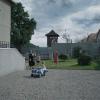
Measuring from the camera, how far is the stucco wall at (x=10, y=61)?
75.3 ft

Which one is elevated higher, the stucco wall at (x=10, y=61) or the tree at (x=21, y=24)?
the tree at (x=21, y=24)

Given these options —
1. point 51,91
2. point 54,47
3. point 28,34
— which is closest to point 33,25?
point 28,34

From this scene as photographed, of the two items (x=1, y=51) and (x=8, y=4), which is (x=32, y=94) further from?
(x=8, y=4)

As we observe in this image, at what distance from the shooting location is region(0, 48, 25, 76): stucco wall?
75.3 ft

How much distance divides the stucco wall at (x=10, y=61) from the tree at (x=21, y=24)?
73.4 ft

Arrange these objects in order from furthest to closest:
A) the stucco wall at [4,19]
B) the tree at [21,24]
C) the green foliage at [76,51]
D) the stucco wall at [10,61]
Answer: the green foliage at [76,51] < the tree at [21,24] < the stucco wall at [4,19] < the stucco wall at [10,61]

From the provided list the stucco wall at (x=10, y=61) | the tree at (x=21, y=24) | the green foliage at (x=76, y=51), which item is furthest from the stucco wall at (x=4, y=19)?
the green foliage at (x=76, y=51)

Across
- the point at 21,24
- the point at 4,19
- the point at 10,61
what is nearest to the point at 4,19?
the point at 4,19

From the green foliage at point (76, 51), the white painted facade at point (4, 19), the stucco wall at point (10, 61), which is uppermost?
the white painted facade at point (4, 19)

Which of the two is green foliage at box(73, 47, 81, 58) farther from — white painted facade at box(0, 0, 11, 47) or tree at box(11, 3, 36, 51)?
white painted facade at box(0, 0, 11, 47)

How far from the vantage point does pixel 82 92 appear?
45.5 feet

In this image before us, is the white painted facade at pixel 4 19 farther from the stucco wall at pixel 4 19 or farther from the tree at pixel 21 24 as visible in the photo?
the tree at pixel 21 24

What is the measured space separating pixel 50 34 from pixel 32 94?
70.6 m

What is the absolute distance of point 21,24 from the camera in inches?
2057
